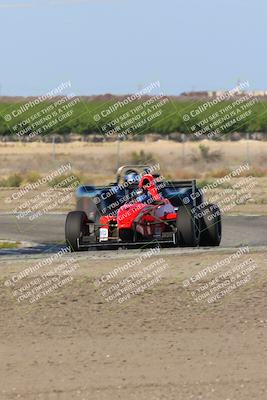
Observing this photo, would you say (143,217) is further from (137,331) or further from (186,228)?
(137,331)

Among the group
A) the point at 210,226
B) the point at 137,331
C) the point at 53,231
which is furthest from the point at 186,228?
the point at 53,231

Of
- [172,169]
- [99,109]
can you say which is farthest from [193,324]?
[99,109]

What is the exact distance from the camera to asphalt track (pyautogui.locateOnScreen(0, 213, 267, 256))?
87.6ft

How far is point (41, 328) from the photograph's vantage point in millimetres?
14047

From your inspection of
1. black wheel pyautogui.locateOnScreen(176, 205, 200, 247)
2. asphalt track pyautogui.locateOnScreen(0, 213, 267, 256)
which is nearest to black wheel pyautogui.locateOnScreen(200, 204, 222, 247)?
black wheel pyautogui.locateOnScreen(176, 205, 200, 247)

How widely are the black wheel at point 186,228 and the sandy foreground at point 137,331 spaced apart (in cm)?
207

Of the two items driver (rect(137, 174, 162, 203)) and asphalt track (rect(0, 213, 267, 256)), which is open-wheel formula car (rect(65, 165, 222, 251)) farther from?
asphalt track (rect(0, 213, 267, 256))

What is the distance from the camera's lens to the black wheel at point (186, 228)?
2205 centimetres

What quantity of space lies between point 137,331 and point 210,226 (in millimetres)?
9809

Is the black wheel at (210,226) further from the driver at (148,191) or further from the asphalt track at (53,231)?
the asphalt track at (53,231)

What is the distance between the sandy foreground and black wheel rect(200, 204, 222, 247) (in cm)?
325

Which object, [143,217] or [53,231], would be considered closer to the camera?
[143,217]

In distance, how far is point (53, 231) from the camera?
31688 millimetres

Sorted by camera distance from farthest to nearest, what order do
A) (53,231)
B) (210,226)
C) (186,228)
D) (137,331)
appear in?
(53,231) < (210,226) < (186,228) < (137,331)
